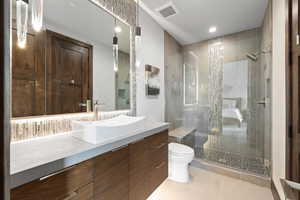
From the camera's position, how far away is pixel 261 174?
1925 millimetres

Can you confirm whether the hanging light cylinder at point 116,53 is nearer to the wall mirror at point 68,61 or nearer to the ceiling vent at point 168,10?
the wall mirror at point 68,61

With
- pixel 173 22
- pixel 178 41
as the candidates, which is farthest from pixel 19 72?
pixel 178 41

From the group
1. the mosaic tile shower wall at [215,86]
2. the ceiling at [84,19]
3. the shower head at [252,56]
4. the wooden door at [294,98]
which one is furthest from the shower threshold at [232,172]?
the ceiling at [84,19]

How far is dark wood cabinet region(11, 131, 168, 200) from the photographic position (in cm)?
63

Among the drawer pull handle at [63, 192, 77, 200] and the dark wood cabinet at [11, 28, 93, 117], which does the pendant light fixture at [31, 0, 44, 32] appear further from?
the drawer pull handle at [63, 192, 77, 200]

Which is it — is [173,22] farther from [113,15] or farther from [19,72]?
[19,72]

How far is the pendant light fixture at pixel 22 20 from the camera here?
93cm

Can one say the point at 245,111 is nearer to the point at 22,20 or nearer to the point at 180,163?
the point at 180,163

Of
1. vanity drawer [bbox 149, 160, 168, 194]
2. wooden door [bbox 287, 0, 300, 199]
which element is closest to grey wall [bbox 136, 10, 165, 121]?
vanity drawer [bbox 149, 160, 168, 194]

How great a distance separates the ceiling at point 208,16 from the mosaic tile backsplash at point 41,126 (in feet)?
5.66

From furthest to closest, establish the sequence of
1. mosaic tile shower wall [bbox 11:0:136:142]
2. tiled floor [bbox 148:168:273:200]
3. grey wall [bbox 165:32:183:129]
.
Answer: grey wall [bbox 165:32:183:129] < tiled floor [bbox 148:168:273:200] < mosaic tile shower wall [bbox 11:0:136:142]

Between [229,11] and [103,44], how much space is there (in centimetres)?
184

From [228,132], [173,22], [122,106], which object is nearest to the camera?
[122,106]

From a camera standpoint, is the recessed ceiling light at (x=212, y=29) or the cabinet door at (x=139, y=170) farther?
the recessed ceiling light at (x=212, y=29)
